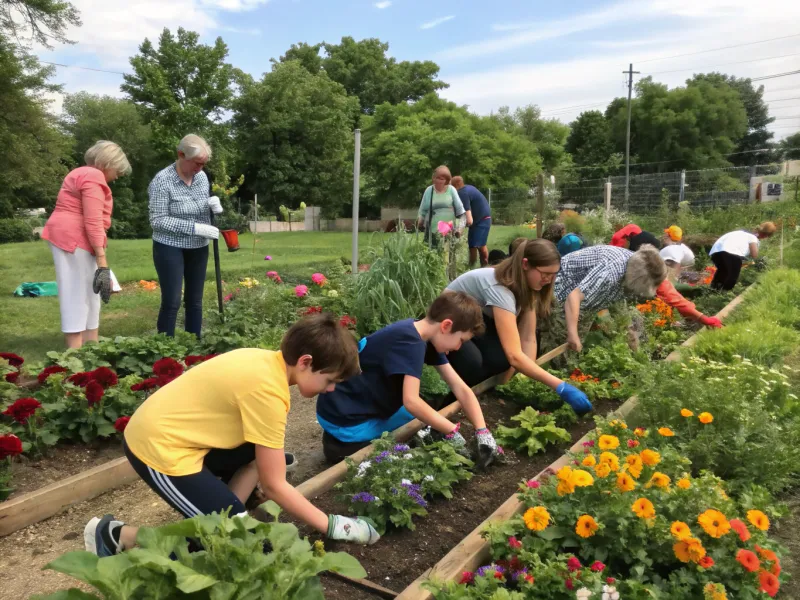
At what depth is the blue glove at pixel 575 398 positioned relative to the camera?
3379 millimetres

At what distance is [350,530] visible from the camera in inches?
89.9

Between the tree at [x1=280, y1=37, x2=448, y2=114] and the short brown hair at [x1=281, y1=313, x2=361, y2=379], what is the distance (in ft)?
155

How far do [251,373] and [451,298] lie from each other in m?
1.25

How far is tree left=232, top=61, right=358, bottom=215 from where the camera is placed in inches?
1420

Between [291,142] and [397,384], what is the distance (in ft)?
118

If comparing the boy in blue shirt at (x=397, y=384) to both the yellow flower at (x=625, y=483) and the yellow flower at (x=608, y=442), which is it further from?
the yellow flower at (x=625, y=483)

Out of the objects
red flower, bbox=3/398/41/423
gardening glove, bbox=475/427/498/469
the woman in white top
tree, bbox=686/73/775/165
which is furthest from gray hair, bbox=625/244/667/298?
tree, bbox=686/73/775/165

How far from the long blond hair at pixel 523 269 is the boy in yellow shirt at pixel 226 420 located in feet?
6.09

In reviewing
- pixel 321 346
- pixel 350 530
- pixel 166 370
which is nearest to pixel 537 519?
pixel 350 530

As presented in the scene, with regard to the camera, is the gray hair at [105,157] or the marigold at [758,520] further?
the gray hair at [105,157]

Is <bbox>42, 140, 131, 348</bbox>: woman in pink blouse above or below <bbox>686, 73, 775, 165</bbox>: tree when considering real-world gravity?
below

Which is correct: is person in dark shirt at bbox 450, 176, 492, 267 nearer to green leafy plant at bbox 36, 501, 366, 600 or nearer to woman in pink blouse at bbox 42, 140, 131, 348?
woman in pink blouse at bbox 42, 140, 131, 348

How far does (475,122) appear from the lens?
29.0 metres

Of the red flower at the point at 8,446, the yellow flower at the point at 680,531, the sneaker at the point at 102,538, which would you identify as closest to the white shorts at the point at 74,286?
the red flower at the point at 8,446
